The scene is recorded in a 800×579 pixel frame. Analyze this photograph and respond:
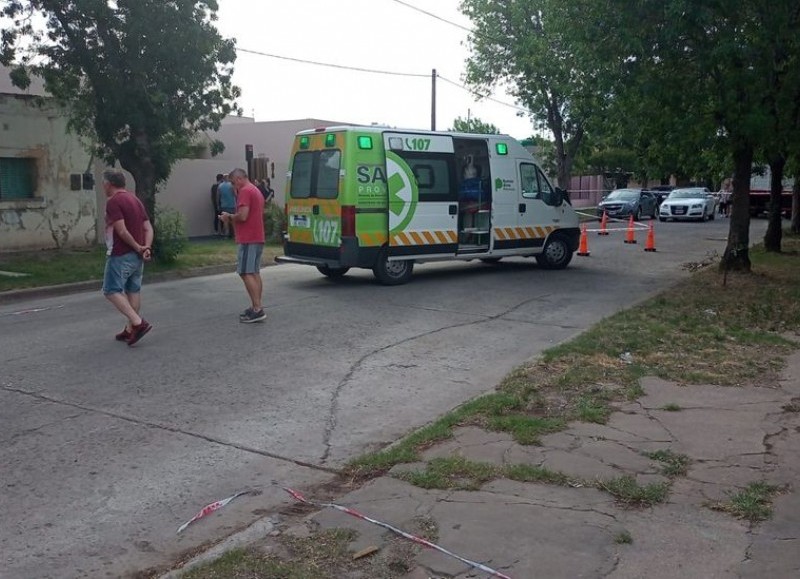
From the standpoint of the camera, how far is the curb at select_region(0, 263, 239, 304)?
42.8 feet

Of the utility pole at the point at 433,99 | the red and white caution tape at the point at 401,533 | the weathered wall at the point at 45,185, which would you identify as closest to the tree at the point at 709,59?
the red and white caution tape at the point at 401,533

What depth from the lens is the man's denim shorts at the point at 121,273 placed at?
8656mm

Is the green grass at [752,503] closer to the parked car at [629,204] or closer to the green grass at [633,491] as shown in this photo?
the green grass at [633,491]

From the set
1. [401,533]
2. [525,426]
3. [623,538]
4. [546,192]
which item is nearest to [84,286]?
[546,192]

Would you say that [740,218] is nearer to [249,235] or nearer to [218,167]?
[249,235]

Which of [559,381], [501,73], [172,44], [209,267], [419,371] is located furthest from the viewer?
[501,73]

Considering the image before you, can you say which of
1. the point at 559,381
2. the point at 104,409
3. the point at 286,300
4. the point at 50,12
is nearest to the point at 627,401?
the point at 559,381

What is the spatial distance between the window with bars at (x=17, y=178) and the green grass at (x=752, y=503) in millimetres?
16883

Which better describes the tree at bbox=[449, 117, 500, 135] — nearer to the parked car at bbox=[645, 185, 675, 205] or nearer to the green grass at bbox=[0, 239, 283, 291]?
the parked car at bbox=[645, 185, 675, 205]

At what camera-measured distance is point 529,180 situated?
1534cm

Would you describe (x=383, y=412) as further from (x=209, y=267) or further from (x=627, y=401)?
(x=209, y=267)

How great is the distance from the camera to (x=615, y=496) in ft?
15.9

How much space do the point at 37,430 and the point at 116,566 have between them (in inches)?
92.8

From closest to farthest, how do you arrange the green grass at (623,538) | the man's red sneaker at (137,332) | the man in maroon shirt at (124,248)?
1. the green grass at (623,538)
2. the man in maroon shirt at (124,248)
3. the man's red sneaker at (137,332)
